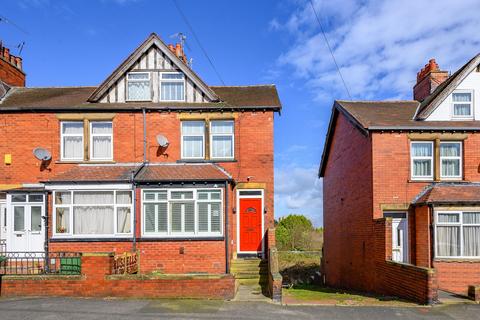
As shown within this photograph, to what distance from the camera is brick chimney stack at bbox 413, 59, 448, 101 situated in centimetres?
2038

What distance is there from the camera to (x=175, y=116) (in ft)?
58.0

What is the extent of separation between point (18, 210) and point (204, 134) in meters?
7.33

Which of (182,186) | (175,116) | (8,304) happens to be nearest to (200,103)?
(175,116)

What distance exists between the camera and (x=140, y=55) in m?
17.8

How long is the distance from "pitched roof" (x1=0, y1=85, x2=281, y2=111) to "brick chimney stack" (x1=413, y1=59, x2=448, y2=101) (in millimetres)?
7090

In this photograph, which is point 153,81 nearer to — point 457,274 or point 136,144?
point 136,144

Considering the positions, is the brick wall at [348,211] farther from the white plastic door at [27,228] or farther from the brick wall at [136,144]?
the white plastic door at [27,228]

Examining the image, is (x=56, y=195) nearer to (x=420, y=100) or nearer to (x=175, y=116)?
(x=175, y=116)

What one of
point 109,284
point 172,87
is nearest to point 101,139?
point 172,87

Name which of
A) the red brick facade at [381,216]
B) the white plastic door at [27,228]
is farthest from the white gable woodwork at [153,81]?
the red brick facade at [381,216]

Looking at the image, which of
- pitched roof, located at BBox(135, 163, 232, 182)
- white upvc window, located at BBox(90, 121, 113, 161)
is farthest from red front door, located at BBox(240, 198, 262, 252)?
white upvc window, located at BBox(90, 121, 113, 161)

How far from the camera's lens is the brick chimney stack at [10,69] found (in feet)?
64.5

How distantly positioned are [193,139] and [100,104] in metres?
3.92

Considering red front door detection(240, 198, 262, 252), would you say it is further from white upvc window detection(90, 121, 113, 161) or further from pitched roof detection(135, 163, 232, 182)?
white upvc window detection(90, 121, 113, 161)
